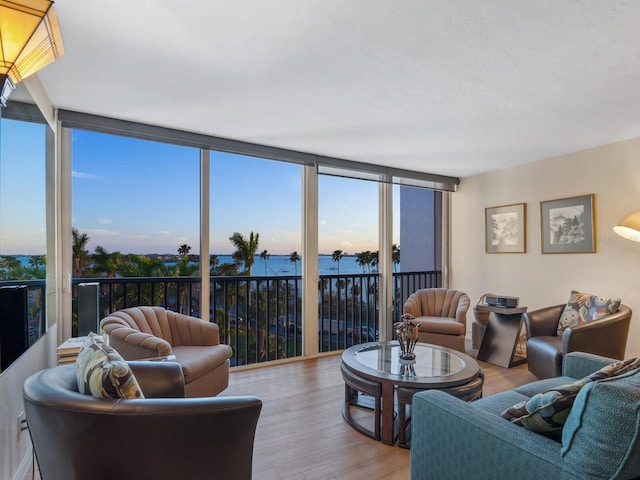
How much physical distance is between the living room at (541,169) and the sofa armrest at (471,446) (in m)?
1.79

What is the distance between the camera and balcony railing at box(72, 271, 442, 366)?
11.0ft

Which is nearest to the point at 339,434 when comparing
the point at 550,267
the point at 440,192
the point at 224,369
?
the point at 224,369

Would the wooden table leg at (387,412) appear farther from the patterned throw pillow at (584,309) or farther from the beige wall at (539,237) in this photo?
the beige wall at (539,237)

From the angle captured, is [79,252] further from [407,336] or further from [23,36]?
[407,336]

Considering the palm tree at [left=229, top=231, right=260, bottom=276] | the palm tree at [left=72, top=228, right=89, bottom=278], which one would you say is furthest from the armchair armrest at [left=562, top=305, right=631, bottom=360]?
the palm tree at [left=72, top=228, right=89, bottom=278]

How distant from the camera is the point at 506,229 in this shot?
4.52 meters

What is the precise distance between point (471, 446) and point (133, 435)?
3.91 feet

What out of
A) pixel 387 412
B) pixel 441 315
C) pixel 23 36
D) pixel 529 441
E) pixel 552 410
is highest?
→ pixel 23 36

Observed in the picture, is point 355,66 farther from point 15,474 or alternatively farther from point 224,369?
point 15,474

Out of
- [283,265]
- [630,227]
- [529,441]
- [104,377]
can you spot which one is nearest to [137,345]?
[104,377]

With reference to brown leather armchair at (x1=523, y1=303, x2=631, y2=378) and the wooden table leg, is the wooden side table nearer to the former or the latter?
brown leather armchair at (x1=523, y1=303, x2=631, y2=378)

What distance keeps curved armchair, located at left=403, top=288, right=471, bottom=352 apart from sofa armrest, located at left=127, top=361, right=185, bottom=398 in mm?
2582

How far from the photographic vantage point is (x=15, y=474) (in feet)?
5.84

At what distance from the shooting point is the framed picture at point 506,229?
434 cm
